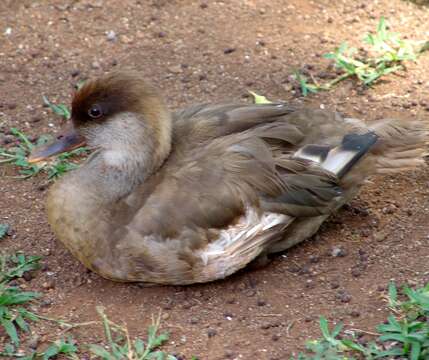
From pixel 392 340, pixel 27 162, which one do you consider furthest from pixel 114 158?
pixel 392 340

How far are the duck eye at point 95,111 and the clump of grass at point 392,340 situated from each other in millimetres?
1503

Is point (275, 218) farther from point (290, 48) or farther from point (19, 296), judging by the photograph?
point (290, 48)

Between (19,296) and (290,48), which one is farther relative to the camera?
(290,48)

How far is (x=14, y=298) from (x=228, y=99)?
2111 millimetres

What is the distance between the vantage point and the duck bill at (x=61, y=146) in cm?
473

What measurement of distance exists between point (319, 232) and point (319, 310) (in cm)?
73

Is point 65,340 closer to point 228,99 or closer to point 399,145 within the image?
point 399,145

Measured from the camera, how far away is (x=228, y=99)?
5902mm

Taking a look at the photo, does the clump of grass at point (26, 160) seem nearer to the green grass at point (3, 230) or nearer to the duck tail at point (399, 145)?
the green grass at point (3, 230)

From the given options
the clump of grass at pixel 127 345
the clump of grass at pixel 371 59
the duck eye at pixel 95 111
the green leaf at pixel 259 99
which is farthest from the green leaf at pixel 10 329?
the clump of grass at pixel 371 59

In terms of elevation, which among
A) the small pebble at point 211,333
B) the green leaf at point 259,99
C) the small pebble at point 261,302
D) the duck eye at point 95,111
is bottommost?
the small pebble at point 261,302

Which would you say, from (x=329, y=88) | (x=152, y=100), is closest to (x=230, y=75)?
(x=329, y=88)

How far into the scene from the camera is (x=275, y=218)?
4.56 m

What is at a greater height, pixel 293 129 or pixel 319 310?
pixel 293 129
